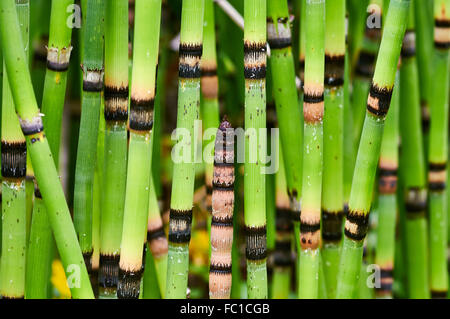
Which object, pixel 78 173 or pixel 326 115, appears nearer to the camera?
pixel 78 173

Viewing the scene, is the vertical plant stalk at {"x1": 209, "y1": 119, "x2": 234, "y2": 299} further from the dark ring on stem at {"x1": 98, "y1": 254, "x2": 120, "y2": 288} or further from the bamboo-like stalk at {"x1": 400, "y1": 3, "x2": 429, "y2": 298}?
the bamboo-like stalk at {"x1": 400, "y1": 3, "x2": 429, "y2": 298}

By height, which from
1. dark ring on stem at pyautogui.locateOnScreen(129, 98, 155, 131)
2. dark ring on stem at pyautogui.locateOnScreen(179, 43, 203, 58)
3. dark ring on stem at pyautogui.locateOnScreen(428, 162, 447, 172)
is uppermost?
dark ring on stem at pyautogui.locateOnScreen(179, 43, 203, 58)

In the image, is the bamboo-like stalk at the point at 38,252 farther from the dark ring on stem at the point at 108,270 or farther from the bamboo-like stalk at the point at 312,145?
the bamboo-like stalk at the point at 312,145

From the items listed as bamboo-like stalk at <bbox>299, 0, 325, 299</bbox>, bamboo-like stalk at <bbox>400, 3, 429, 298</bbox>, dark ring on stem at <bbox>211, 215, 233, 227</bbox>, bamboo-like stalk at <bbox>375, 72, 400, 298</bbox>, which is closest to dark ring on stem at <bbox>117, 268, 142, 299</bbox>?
dark ring on stem at <bbox>211, 215, 233, 227</bbox>

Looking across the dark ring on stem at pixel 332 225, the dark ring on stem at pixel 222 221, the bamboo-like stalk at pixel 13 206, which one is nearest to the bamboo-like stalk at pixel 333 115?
the dark ring on stem at pixel 332 225

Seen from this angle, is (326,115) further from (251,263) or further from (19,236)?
(19,236)

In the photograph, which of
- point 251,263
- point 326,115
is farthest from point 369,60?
point 251,263
